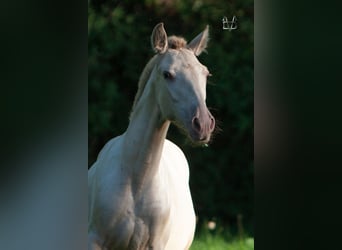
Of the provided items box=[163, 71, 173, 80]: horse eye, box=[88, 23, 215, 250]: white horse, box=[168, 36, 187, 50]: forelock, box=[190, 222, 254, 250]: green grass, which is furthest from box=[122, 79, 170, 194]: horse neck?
box=[190, 222, 254, 250]: green grass

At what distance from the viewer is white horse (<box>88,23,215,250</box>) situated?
3.15 metres

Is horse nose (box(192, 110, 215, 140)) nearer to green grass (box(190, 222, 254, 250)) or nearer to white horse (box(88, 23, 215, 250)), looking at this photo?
white horse (box(88, 23, 215, 250))

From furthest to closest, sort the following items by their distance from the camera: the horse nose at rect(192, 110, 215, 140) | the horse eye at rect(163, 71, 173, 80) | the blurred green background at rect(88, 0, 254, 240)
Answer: the blurred green background at rect(88, 0, 254, 240) < the horse eye at rect(163, 71, 173, 80) < the horse nose at rect(192, 110, 215, 140)

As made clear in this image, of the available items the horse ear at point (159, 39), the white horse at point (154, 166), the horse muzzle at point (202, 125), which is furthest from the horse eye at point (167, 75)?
the horse muzzle at point (202, 125)

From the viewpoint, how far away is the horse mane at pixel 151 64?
3.23 metres

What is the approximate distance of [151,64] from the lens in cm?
326

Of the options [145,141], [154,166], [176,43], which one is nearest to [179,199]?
[154,166]

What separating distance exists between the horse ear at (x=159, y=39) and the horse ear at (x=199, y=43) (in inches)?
4.8

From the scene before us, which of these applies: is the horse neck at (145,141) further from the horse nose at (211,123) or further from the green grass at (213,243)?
the green grass at (213,243)

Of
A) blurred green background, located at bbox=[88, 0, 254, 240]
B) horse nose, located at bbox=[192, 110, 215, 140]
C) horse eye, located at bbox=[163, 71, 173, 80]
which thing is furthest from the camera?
blurred green background, located at bbox=[88, 0, 254, 240]

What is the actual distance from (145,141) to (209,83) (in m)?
0.40
